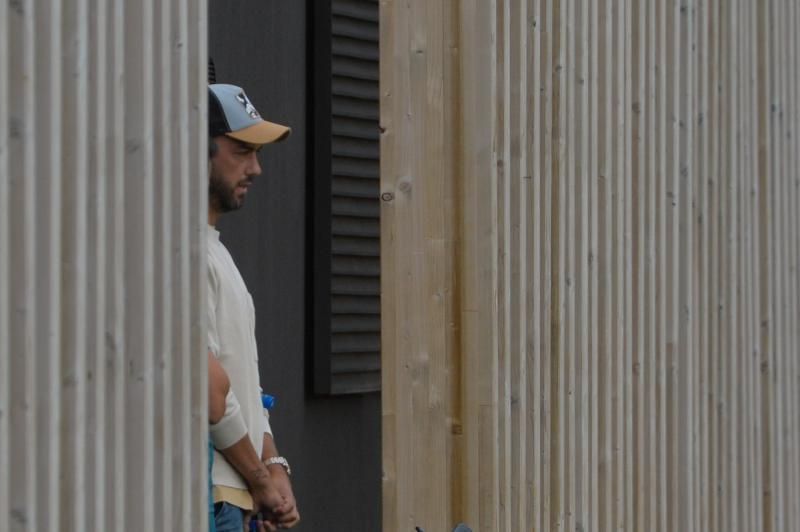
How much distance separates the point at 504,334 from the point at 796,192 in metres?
2.45

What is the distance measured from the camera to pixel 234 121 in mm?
4156

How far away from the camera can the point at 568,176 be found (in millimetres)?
5266

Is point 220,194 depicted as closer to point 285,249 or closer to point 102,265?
point 102,265

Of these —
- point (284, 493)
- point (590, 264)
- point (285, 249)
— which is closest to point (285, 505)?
point (284, 493)

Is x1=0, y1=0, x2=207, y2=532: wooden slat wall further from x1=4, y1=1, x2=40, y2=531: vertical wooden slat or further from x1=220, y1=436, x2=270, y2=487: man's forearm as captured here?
x1=220, y1=436, x2=270, y2=487: man's forearm

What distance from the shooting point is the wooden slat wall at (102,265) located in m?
3.21

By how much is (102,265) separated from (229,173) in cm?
78

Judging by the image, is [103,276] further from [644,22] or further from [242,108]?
[644,22]

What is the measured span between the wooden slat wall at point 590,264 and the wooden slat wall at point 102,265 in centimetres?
107

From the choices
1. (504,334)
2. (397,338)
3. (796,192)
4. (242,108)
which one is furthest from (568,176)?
(796,192)

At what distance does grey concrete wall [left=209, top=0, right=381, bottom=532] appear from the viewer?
263 inches

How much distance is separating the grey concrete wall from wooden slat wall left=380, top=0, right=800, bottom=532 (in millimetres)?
1735

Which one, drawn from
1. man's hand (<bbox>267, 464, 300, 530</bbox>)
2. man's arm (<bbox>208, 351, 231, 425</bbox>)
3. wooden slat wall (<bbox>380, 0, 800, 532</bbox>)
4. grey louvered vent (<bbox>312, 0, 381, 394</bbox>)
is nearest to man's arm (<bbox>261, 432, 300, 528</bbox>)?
man's hand (<bbox>267, 464, 300, 530</bbox>)

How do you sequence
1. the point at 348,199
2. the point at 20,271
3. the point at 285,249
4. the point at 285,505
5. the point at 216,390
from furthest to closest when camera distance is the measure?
the point at 348,199 → the point at 285,249 → the point at 285,505 → the point at 216,390 → the point at 20,271
